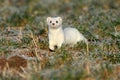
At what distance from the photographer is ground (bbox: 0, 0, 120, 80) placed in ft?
20.5

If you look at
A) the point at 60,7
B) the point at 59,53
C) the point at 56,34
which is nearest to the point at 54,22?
the point at 56,34

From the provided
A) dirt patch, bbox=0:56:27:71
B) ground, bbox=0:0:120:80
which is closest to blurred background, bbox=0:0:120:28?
ground, bbox=0:0:120:80

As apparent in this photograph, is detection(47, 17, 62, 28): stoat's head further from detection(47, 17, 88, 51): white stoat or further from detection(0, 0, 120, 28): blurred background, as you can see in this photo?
detection(0, 0, 120, 28): blurred background

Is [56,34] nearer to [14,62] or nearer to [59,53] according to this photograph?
[59,53]

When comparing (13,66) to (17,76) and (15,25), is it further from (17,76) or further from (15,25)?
(15,25)

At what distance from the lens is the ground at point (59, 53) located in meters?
6.24

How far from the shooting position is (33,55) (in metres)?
8.00

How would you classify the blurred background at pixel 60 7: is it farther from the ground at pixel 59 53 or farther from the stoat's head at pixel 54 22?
the stoat's head at pixel 54 22

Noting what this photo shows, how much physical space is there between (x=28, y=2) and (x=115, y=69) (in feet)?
38.7

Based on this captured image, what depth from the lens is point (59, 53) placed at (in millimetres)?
7898

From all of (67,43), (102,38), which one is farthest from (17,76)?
(102,38)

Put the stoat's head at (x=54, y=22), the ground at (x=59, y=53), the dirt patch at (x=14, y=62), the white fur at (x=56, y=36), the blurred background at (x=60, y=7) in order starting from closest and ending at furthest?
the ground at (x=59, y=53)
the dirt patch at (x=14, y=62)
the stoat's head at (x=54, y=22)
the white fur at (x=56, y=36)
the blurred background at (x=60, y=7)

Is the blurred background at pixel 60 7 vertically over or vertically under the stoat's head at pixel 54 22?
over

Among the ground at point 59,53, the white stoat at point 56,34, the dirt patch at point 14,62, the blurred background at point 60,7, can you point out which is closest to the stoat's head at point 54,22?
the white stoat at point 56,34
